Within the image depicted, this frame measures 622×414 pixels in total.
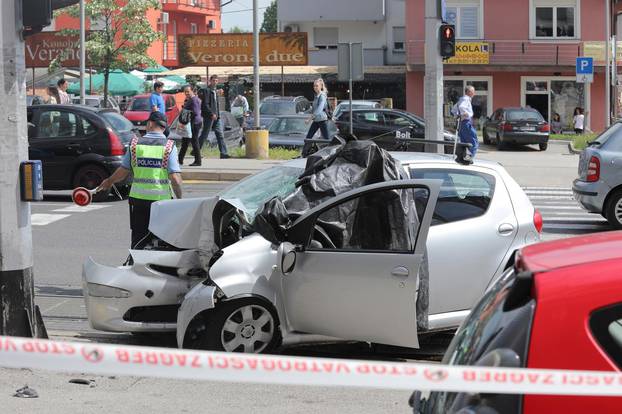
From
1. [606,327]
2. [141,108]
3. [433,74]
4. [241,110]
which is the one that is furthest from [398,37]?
[606,327]

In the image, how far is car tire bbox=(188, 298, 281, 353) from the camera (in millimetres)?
7629

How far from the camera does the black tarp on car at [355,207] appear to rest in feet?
24.7

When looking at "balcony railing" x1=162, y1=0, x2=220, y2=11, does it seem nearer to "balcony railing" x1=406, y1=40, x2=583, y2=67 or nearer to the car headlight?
"balcony railing" x1=406, y1=40, x2=583, y2=67

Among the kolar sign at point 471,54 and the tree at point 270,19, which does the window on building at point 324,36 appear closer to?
the kolar sign at point 471,54

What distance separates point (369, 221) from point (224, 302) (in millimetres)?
1203

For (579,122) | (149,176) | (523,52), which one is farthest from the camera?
(523,52)

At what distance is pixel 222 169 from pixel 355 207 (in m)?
14.3

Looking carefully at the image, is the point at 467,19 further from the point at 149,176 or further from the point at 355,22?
the point at 149,176

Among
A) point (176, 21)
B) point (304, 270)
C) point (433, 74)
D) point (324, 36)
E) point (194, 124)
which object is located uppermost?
point (176, 21)

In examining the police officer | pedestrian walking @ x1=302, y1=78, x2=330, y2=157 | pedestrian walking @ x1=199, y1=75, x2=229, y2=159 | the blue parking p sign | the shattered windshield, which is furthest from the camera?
the blue parking p sign

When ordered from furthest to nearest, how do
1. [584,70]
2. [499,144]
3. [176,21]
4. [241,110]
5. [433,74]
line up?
[176,21] → [584,70] → [499,144] → [241,110] → [433,74]

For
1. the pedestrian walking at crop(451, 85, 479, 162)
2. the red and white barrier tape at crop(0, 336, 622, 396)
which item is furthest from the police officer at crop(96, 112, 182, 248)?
the pedestrian walking at crop(451, 85, 479, 162)

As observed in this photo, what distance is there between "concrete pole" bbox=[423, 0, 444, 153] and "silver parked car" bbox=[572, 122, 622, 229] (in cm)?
354

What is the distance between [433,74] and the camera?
1777 centimetres
